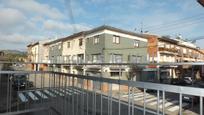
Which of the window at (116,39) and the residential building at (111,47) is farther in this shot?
the window at (116,39)

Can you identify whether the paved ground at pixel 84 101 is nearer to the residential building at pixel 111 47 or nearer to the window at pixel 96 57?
the residential building at pixel 111 47

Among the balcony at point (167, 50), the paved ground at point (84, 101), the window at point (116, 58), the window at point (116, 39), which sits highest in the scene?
the window at point (116, 39)

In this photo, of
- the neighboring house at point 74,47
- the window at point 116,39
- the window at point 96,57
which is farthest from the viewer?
the neighboring house at point 74,47

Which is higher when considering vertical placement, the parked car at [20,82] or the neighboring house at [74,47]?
the neighboring house at [74,47]

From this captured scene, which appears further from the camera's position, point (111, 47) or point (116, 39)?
point (116, 39)

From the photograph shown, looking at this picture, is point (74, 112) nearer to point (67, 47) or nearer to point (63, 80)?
point (63, 80)

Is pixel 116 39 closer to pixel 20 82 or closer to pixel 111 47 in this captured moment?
pixel 111 47

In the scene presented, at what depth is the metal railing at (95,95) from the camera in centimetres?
161

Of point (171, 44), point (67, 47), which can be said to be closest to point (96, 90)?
point (67, 47)

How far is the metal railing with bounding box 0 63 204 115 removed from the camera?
161 centimetres

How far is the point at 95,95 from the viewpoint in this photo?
268cm

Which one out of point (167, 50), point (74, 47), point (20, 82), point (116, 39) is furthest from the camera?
point (167, 50)

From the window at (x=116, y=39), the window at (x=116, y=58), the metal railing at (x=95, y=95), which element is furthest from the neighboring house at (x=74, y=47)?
the metal railing at (x=95, y=95)

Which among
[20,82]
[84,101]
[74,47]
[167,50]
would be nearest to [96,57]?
[74,47]
